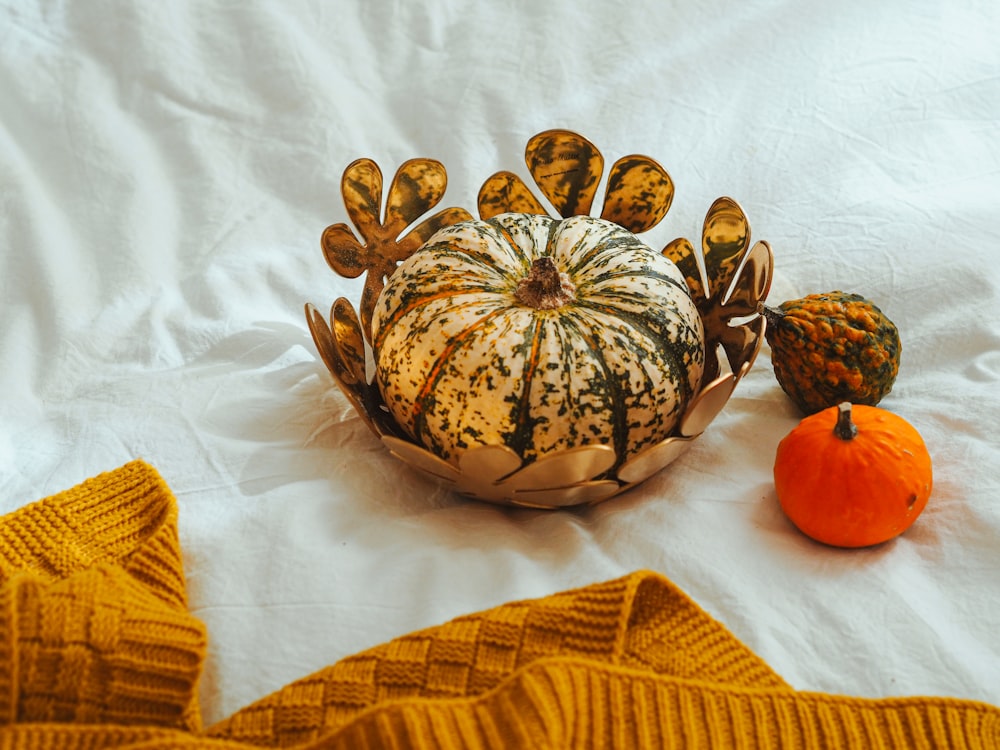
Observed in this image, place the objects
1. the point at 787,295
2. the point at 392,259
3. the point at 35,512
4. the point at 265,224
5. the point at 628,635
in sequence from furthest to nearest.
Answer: the point at 265,224 → the point at 787,295 → the point at 392,259 → the point at 35,512 → the point at 628,635

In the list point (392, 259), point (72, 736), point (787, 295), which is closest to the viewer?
point (72, 736)

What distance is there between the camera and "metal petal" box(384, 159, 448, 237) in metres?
1.11

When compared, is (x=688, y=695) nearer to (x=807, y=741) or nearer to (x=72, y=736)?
(x=807, y=741)

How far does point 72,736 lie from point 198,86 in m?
Result: 0.97

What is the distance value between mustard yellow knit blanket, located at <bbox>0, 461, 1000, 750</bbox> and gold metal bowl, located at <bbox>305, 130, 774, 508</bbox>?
0.44ft

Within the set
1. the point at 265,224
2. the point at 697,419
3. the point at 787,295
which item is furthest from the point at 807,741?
the point at 265,224

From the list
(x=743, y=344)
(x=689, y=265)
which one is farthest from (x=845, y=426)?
(x=689, y=265)

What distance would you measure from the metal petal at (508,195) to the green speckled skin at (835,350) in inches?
11.6

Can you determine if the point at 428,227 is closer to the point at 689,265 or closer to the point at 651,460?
the point at 689,265

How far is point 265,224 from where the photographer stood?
137cm

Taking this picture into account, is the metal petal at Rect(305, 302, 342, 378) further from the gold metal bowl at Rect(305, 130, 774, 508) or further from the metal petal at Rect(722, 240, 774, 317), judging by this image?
the metal petal at Rect(722, 240, 774, 317)

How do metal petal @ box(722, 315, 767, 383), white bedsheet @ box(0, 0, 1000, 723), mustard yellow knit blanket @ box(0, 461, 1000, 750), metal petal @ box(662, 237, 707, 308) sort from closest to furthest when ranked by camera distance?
1. mustard yellow knit blanket @ box(0, 461, 1000, 750)
2. white bedsheet @ box(0, 0, 1000, 723)
3. metal petal @ box(722, 315, 767, 383)
4. metal petal @ box(662, 237, 707, 308)

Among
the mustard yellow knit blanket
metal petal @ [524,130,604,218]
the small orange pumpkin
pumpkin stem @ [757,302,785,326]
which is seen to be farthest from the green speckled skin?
the mustard yellow knit blanket

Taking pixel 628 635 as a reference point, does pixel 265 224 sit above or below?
above
